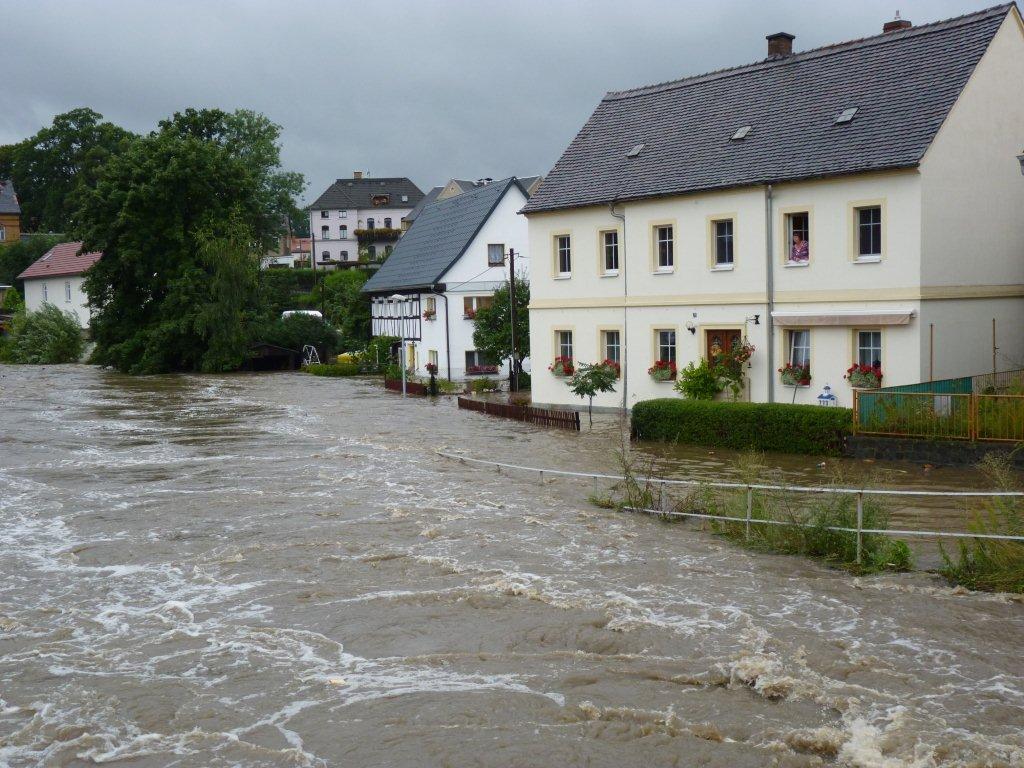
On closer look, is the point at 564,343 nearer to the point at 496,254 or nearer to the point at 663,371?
the point at 663,371

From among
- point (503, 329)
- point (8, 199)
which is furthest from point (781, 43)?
point (8, 199)

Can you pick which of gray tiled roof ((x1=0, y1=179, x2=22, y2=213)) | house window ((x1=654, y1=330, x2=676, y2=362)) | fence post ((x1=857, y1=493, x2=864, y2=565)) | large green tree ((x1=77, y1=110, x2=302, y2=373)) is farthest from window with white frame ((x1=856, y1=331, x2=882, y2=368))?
gray tiled roof ((x1=0, y1=179, x2=22, y2=213))

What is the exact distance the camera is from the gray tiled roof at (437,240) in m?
Answer: 47.9

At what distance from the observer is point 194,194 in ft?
190

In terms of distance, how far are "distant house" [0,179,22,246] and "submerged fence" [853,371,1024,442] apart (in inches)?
3762

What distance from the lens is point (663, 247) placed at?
98.9 feet

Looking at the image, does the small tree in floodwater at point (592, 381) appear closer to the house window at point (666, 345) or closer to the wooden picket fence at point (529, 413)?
the wooden picket fence at point (529, 413)

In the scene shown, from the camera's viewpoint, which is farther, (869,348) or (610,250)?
(610,250)

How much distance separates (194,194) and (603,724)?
52.7 m

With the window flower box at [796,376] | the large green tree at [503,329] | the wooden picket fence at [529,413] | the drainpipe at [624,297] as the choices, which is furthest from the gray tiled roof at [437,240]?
the window flower box at [796,376]

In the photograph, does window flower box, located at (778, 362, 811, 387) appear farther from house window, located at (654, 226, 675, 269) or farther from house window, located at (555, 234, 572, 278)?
house window, located at (555, 234, 572, 278)

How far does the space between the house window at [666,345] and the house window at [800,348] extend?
146 inches

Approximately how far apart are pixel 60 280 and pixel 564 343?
56630mm

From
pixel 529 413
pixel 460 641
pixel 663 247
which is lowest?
pixel 460 641
